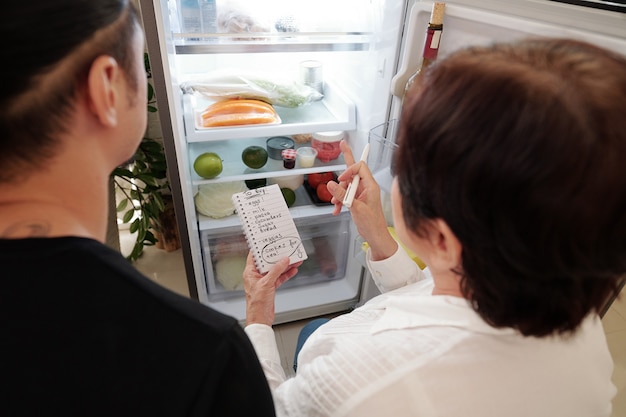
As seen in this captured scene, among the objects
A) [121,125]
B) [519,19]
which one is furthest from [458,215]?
[519,19]

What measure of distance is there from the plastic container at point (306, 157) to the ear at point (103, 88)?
102 centimetres

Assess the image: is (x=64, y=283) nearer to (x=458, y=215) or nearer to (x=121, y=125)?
(x=121, y=125)

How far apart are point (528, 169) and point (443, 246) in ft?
0.55

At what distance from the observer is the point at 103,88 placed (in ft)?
1.44

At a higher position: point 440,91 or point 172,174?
point 440,91

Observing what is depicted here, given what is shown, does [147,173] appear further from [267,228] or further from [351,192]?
[351,192]

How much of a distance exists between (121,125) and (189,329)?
0.88ft

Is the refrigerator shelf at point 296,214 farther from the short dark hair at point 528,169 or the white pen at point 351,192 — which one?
the short dark hair at point 528,169

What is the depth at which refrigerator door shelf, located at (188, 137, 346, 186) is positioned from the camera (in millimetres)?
1399

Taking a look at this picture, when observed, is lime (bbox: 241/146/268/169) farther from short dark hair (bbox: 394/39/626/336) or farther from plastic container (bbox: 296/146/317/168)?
short dark hair (bbox: 394/39/626/336)

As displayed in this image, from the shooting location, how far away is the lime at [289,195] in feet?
5.05

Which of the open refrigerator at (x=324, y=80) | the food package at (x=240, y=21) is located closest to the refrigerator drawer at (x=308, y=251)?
the open refrigerator at (x=324, y=80)

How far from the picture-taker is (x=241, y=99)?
1.39 meters

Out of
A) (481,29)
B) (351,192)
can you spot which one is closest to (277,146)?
(351,192)
